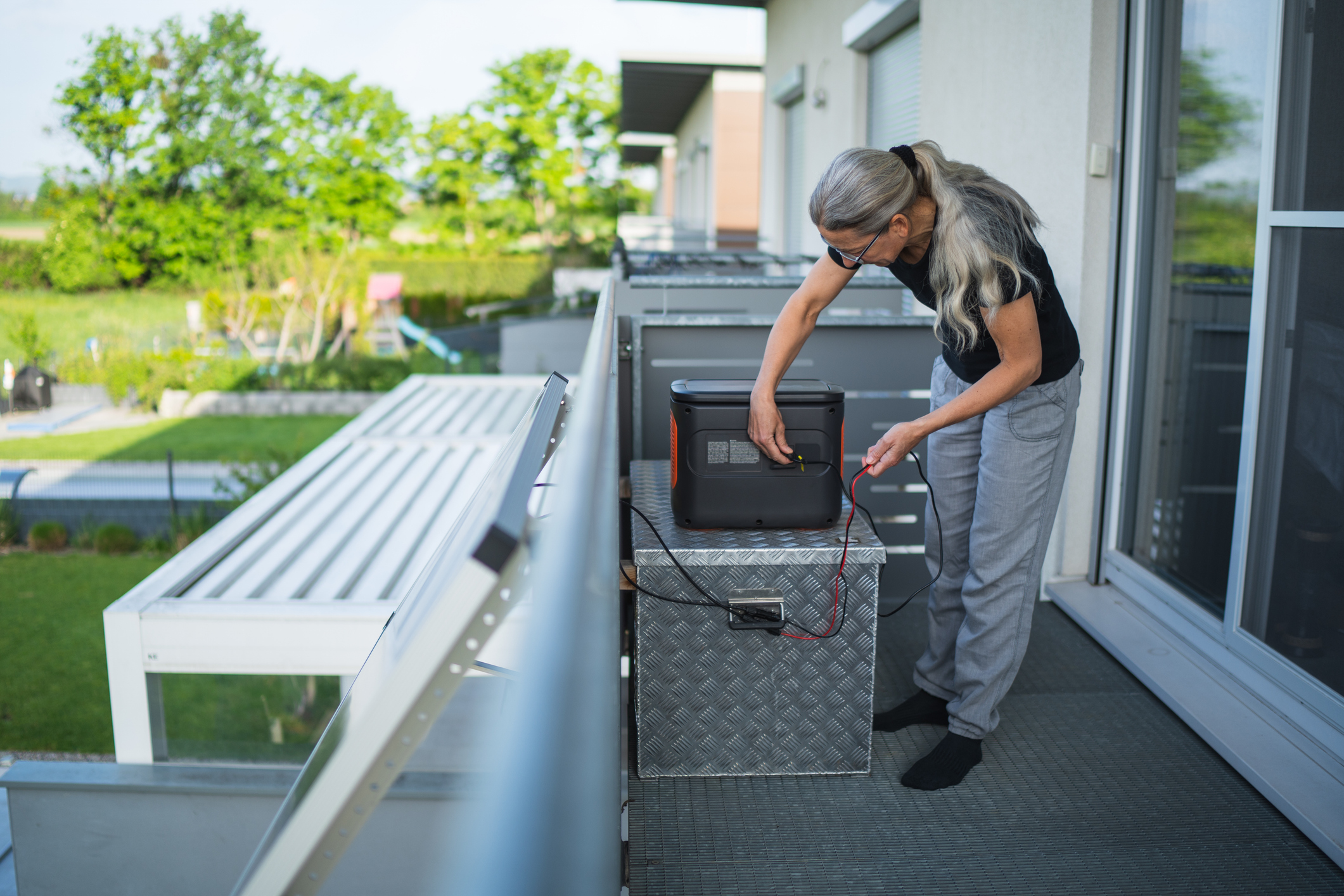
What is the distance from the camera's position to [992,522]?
6.81 ft

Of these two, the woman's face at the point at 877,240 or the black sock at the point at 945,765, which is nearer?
the woman's face at the point at 877,240

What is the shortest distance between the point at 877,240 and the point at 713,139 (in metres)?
12.4

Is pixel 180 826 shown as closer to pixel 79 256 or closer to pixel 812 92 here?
pixel 812 92

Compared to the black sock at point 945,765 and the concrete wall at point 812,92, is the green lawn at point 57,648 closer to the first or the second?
the concrete wall at point 812,92

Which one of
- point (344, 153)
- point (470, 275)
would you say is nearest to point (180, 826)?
point (470, 275)

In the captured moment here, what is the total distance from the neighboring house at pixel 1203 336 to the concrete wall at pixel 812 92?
7.82ft

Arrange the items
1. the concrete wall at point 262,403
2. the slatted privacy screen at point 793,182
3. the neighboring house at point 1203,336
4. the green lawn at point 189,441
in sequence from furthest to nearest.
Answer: the concrete wall at point 262,403 → the green lawn at point 189,441 → the slatted privacy screen at point 793,182 → the neighboring house at point 1203,336

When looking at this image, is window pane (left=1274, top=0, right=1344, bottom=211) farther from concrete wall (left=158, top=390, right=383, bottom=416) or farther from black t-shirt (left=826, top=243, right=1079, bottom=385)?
concrete wall (left=158, top=390, right=383, bottom=416)

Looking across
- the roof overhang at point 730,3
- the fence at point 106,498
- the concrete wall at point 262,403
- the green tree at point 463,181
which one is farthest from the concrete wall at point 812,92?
the green tree at point 463,181

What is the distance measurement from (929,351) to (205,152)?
2738 centimetres

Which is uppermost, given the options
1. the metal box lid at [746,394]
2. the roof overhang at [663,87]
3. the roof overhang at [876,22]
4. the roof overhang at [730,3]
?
the roof overhang at [663,87]

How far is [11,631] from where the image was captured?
10.9 metres

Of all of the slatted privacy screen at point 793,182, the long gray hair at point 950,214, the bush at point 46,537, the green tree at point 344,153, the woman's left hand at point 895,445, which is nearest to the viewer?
the long gray hair at point 950,214

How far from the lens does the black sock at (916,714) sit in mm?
2322
